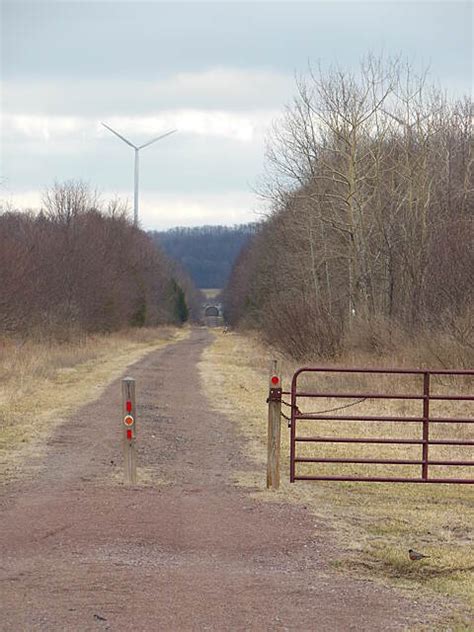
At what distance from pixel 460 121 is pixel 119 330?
2674 centimetres

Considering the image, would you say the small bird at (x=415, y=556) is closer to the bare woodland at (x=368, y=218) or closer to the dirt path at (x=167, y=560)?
the dirt path at (x=167, y=560)

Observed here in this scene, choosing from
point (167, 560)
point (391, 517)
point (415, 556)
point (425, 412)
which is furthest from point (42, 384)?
point (415, 556)

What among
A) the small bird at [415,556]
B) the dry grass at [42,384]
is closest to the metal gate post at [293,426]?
the small bird at [415,556]

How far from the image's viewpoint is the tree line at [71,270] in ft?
119

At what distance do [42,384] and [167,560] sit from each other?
18921 mm

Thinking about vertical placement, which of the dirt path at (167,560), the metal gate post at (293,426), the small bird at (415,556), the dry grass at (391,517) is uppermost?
the metal gate post at (293,426)

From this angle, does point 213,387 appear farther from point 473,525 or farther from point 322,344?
point 473,525

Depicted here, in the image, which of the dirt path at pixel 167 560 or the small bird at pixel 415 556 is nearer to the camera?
the dirt path at pixel 167 560

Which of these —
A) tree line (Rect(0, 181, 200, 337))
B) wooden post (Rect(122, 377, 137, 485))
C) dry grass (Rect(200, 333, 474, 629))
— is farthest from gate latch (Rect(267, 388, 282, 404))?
tree line (Rect(0, 181, 200, 337))

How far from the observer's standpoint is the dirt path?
6.98 m

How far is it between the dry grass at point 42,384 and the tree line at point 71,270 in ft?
4.84

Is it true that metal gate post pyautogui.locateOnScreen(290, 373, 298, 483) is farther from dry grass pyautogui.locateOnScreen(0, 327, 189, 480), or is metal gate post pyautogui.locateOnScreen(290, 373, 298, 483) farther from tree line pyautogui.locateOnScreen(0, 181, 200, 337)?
tree line pyautogui.locateOnScreen(0, 181, 200, 337)

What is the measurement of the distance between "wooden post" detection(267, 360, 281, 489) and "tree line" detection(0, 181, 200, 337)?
930 inches

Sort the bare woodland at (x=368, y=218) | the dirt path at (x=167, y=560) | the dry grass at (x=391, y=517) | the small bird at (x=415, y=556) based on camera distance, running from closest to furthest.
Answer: the dirt path at (x=167, y=560) < the dry grass at (x=391, y=517) < the small bird at (x=415, y=556) < the bare woodland at (x=368, y=218)
